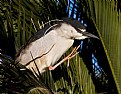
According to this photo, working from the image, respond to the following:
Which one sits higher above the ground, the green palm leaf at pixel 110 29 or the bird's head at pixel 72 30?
the bird's head at pixel 72 30

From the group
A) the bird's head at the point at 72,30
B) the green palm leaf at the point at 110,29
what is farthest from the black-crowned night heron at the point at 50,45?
the green palm leaf at the point at 110,29

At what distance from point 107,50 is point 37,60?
77 centimetres

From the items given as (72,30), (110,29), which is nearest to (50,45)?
(72,30)

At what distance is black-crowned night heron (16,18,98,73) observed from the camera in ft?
4.88

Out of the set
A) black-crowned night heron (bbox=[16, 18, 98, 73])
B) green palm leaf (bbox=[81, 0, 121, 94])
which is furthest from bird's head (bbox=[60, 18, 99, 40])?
green palm leaf (bbox=[81, 0, 121, 94])

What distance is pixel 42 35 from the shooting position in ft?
4.99

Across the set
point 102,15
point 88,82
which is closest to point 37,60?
point 88,82

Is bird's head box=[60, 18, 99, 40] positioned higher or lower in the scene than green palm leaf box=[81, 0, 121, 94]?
higher

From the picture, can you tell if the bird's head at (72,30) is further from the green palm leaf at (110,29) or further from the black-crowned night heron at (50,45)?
the green palm leaf at (110,29)

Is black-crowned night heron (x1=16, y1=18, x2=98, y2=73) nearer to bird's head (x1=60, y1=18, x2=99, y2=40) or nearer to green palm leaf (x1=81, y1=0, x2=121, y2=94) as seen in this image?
bird's head (x1=60, y1=18, x2=99, y2=40)

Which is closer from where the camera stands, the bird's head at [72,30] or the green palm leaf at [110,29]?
the bird's head at [72,30]

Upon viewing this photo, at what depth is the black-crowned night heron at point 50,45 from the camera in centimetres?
149

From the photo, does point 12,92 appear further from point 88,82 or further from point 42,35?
point 88,82

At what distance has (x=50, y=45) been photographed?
4.91 ft
